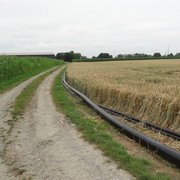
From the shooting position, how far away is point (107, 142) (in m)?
8.63

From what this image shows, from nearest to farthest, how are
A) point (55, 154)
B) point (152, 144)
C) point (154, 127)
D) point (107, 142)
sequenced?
point (152, 144) < point (55, 154) < point (107, 142) < point (154, 127)

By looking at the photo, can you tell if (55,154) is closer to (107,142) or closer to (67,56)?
(107,142)

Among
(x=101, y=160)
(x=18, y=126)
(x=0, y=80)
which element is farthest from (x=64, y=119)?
(x=0, y=80)

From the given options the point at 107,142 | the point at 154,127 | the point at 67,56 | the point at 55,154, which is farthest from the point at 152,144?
the point at 67,56

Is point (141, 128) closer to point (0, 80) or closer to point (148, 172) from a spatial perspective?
point (148, 172)

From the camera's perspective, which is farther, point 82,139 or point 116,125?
point 116,125

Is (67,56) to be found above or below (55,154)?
below

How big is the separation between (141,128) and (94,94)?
659cm

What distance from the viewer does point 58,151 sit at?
832 centimetres

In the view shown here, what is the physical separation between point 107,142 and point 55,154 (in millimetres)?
1236

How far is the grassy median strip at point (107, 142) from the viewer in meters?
6.51

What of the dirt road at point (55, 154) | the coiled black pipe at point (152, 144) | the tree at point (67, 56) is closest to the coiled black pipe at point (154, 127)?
the coiled black pipe at point (152, 144)

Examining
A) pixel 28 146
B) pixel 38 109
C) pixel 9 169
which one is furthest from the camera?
pixel 38 109

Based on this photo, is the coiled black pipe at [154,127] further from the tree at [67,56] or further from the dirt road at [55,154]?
the tree at [67,56]
